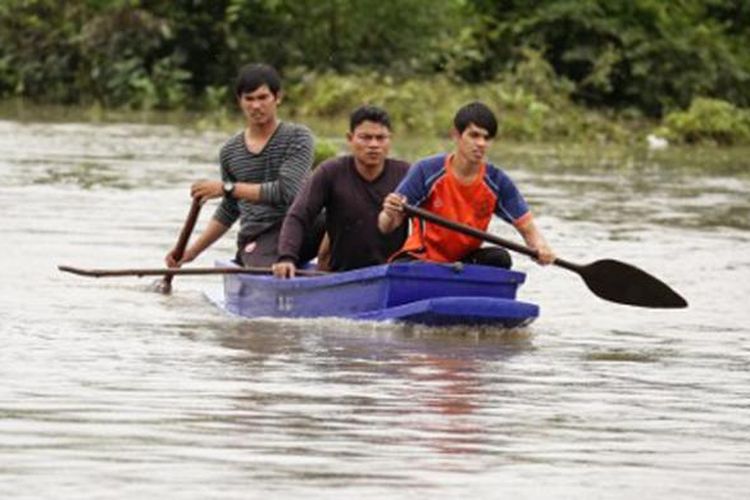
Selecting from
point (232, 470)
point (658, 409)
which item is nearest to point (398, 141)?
point (658, 409)

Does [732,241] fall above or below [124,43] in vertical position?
below

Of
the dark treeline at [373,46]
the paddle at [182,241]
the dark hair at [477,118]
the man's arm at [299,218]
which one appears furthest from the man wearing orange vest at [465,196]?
the dark treeline at [373,46]

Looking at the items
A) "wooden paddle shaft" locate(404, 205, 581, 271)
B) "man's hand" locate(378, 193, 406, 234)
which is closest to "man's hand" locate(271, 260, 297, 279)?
"man's hand" locate(378, 193, 406, 234)

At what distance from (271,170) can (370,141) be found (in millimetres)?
1255

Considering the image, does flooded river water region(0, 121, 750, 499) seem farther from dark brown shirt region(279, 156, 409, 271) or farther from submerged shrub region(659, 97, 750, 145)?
submerged shrub region(659, 97, 750, 145)

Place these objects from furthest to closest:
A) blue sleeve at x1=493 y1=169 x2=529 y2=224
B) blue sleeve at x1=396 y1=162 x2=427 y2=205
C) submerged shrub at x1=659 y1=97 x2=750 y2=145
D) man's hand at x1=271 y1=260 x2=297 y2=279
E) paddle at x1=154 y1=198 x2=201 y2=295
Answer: submerged shrub at x1=659 y1=97 x2=750 y2=145 < paddle at x1=154 y1=198 x2=201 y2=295 < man's hand at x1=271 y1=260 x2=297 y2=279 < blue sleeve at x1=493 y1=169 x2=529 y2=224 < blue sleeve at x1=396 y1=162 x2=427 y2=205

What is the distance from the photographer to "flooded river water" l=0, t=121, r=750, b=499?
23.6 feet

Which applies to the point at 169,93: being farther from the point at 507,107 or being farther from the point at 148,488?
the point at 148,488

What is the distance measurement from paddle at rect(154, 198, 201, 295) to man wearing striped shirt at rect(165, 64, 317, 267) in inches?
10.2

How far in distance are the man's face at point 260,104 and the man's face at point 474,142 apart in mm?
1687

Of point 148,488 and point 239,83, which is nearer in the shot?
point 148,488

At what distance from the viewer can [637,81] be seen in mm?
36906

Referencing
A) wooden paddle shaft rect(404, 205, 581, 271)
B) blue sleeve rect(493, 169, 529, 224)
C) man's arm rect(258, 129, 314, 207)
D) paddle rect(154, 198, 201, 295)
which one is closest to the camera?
wooden paddle shaft rect(404, 205, 581, 271)

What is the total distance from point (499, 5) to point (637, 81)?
307 cm
